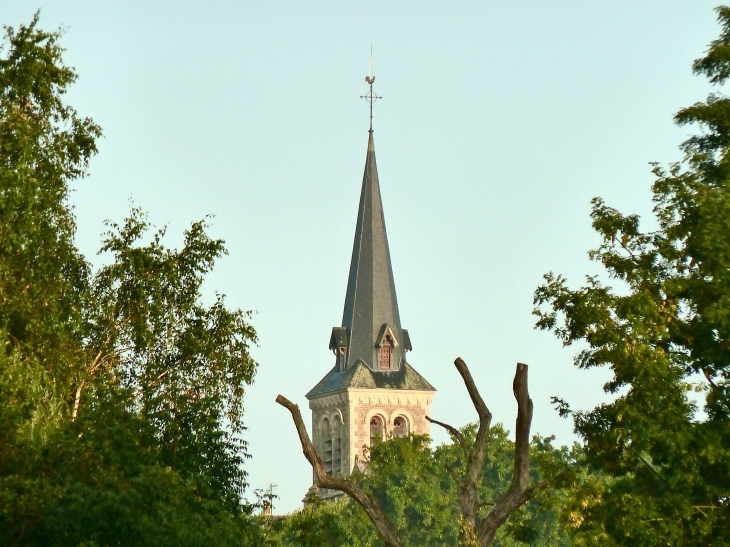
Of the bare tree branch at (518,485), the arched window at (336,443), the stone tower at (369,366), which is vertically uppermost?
the stone tower at (369,366)

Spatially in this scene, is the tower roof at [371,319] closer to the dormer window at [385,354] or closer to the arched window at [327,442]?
the dormer window at [385,354]

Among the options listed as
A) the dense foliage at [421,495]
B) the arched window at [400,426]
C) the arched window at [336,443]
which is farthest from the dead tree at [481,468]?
the arched window at [336,443]

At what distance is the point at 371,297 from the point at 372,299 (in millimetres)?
136

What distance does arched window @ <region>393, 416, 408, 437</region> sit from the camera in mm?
100500

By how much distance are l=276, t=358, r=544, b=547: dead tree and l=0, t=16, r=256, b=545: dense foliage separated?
1.96 meters

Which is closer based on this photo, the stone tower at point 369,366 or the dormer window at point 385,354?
the stone tower at point 369,366

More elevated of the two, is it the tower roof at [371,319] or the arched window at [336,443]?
the tower roof at [371,319]

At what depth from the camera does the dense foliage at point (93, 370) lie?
2386 centimetres

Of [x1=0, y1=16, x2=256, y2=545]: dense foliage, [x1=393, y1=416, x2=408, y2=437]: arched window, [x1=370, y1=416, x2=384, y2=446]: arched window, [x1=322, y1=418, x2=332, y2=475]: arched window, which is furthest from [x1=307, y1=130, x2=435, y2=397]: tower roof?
[x1=0, y1=16, x2=256, y2=545]: dense foliage

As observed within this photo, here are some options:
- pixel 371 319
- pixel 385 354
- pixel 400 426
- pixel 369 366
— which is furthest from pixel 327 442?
pixel 371 319

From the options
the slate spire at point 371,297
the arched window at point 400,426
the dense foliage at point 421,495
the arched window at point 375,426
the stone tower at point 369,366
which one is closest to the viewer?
the dense foliage at point 421,495

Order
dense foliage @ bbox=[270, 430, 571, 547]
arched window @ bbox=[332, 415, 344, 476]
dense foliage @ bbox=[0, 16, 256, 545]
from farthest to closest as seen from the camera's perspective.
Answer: arched window @ bbox=[332, 415, 344, 476], dense foliage @ bbox=[270, 430, 571, 547], dense foliage @ bbox=[0, 16, 256, 545]

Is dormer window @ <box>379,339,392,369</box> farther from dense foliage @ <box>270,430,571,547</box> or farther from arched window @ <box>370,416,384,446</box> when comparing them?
dense foliage @ <box>270,430,571,547</box>

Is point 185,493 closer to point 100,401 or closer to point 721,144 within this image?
point 100,401
